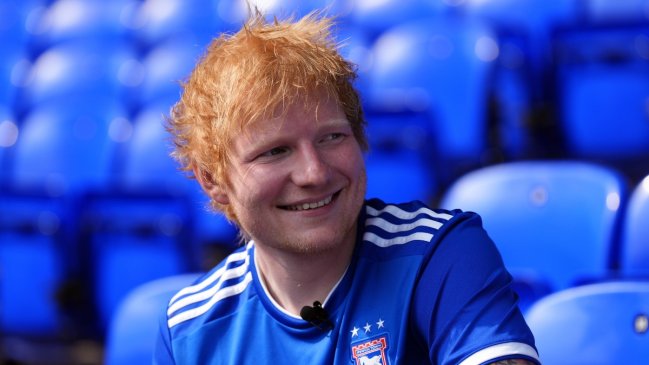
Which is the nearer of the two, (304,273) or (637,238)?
(304,273)

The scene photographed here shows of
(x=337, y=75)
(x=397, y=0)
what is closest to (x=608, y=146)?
(x=397, y=0)

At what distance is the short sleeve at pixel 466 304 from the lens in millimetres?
1166

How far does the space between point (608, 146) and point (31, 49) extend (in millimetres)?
3452

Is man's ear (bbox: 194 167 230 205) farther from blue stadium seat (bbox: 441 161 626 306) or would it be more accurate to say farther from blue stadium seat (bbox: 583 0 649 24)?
blue stadium seat (bbox: 583 0 649 24)

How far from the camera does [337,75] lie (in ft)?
4.51

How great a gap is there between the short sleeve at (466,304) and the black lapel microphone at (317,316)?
14cm

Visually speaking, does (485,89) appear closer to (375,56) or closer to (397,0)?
Answer: (375,56)

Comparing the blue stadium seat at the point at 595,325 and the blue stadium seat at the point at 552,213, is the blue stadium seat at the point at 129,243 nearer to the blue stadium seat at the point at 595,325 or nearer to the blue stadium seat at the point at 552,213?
the blue stadium seat at the point at 552,213

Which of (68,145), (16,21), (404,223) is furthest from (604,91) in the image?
(16,21)

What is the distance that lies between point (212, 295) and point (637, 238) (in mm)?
1031

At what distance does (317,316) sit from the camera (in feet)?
4.49

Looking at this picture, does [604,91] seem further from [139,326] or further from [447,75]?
[139,326]

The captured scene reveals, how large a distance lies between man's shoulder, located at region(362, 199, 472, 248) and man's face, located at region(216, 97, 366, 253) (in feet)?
0.26

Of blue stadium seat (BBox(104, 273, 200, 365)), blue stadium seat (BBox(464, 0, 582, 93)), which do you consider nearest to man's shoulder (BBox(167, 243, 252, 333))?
blue stadium seat (BBox(104, 273, 200, 365))
